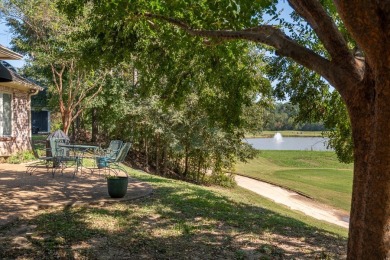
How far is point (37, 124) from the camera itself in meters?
34.0

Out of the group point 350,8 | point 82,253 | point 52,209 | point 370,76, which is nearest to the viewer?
point 350,8

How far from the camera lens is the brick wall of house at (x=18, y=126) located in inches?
520

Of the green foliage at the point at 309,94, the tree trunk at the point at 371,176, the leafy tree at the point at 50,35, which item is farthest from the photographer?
the leafy tree at the point at 50,35

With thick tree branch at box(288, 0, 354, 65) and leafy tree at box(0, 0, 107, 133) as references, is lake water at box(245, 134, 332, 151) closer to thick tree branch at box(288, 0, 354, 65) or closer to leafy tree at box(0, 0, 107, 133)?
leafy tree at box(0, 0, 107, 133)

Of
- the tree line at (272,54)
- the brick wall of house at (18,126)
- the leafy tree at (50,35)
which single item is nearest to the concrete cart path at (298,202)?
the tree line at (272,54)

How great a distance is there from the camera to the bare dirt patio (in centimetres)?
635

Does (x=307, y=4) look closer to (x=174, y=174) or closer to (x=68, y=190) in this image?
(x=68, y=190)

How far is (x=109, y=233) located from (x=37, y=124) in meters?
32.1

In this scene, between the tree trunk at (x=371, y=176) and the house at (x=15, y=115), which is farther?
the house at (x=15, y=115)

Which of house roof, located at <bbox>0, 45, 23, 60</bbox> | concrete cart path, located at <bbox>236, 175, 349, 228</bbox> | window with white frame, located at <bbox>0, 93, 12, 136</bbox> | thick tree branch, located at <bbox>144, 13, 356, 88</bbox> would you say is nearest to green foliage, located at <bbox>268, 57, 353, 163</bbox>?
thick tree branch, located at <bbox>144, 13, 356, 88</bbox>

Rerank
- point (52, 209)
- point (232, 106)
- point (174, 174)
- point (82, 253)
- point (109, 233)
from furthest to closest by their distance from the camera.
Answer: point (174, 174)
point (232, 106)
point (52, 209)
point (109, 233)
point (82, 253)

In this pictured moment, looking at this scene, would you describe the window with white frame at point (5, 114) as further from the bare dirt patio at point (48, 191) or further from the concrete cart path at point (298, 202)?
the concrete cart path at point (298, 202)

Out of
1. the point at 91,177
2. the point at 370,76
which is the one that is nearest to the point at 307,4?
the point at 370,76

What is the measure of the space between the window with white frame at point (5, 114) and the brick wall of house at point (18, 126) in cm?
17
